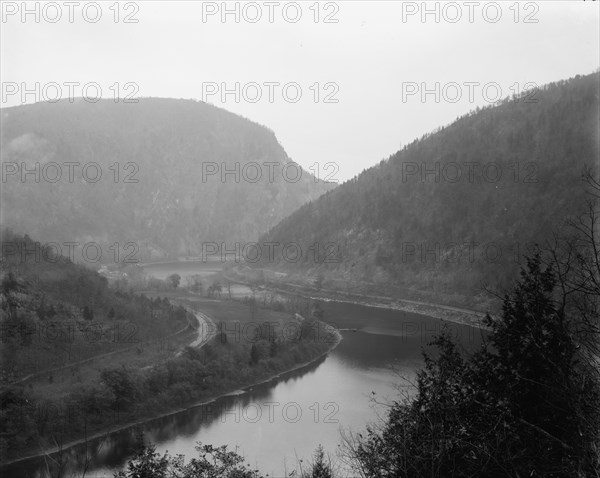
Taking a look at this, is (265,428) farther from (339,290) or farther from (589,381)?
(339,290)

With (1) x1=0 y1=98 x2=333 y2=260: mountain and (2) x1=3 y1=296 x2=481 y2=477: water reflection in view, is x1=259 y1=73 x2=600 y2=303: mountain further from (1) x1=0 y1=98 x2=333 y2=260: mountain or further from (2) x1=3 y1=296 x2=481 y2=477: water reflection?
(1) x1=0 y1=98 x2=333 y2=260: mountain

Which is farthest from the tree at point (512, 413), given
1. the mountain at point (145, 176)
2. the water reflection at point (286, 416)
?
the mountain at point (145, 176)

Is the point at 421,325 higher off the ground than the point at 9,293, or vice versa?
the point at 9,293

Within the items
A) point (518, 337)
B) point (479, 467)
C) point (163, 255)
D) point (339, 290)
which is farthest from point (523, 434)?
point (163, 255)

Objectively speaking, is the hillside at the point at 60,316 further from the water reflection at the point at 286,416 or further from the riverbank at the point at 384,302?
the riverbank at the point at 384,302

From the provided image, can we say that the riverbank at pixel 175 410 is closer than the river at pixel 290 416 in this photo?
No

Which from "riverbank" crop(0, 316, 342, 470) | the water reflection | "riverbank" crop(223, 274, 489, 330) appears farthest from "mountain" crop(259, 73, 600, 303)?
"riverbank" crop(0, 316, 342, 470)

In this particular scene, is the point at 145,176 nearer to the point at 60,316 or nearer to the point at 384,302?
the point at 384,302
